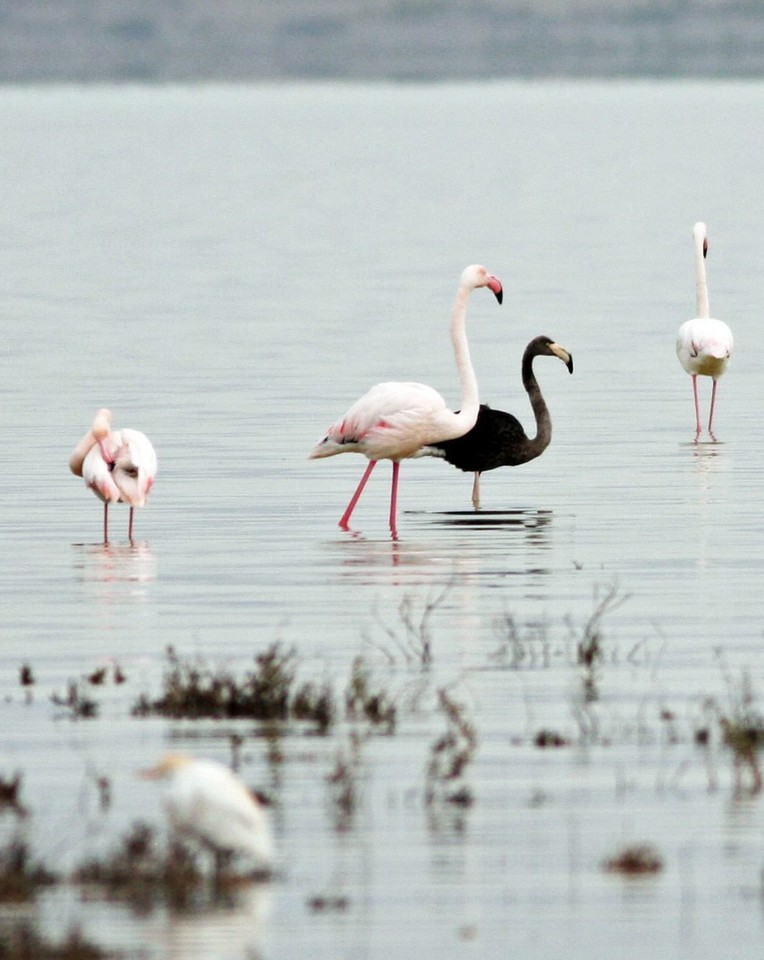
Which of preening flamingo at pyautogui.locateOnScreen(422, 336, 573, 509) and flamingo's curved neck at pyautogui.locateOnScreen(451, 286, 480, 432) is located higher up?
flamingo's curved neck at pyautogui.locateOnScreen(451, 286, 480, 432)

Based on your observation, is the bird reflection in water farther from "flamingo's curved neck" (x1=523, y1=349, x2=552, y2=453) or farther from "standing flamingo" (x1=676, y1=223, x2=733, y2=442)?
"standing flamingo" (x1=676, y1=223, x2=733, y2=442)

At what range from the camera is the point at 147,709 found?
11.1 metres

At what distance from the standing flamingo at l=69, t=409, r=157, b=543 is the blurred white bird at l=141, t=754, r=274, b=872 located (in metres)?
8.82

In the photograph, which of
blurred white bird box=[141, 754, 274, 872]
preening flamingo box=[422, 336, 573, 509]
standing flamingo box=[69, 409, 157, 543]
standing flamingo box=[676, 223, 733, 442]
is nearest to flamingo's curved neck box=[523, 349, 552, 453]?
preening flamingo box=[422, 336, 573, 509]

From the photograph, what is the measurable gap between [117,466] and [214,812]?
30.4 feet

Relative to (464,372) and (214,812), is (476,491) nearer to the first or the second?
(464,372)

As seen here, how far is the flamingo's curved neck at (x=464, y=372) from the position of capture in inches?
714

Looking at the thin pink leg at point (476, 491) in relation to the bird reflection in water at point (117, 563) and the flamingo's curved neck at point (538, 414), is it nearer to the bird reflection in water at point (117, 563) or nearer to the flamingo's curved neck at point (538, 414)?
the flamingo's curved neck at point (538, 414)

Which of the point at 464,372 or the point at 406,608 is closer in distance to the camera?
the point at 406,608

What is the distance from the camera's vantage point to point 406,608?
13.9 metres

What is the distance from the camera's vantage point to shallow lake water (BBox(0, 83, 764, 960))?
842 centimetres

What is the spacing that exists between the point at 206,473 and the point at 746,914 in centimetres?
1282

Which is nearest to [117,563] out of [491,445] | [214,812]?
[491,445]

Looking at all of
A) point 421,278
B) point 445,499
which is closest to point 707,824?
point 445,499
